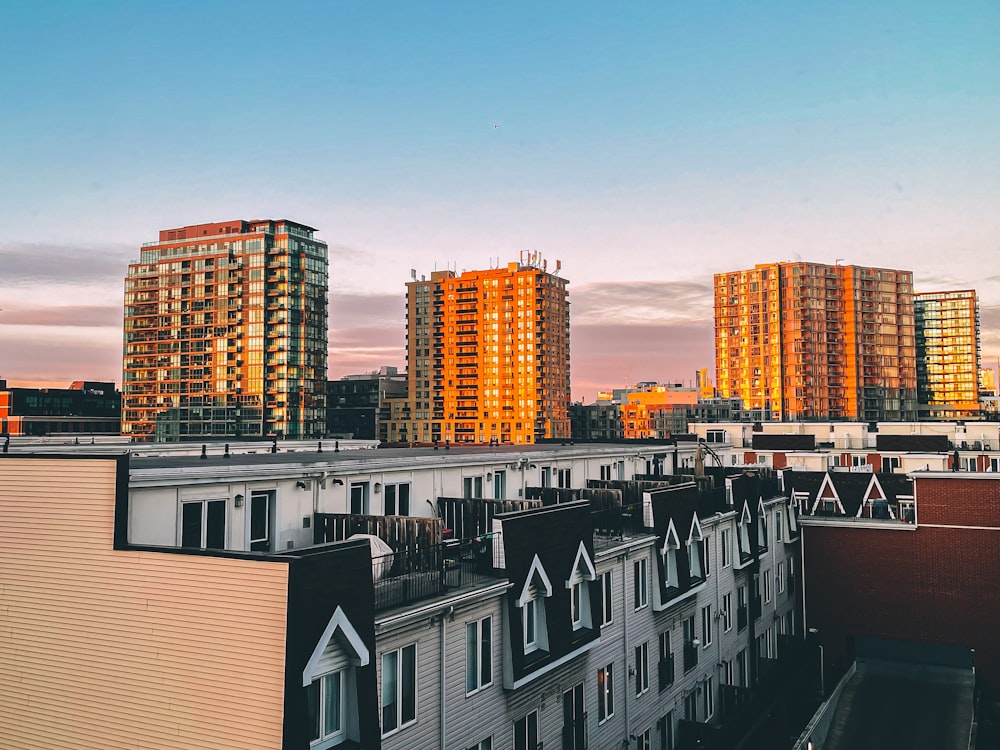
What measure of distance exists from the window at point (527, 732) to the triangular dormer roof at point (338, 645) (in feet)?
25.7

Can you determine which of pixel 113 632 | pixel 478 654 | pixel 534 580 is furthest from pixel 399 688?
pixel 113 632

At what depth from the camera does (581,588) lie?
21953 mm

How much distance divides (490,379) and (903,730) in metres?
162

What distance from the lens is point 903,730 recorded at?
33219 millimetres

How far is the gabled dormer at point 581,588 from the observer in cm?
2078

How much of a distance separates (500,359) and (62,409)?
335 feet

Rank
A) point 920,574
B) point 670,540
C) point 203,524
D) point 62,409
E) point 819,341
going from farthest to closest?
point 819,341
point 62,409
point 920,574
point 670,540
point 203,524

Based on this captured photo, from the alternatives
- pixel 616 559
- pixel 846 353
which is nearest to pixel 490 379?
pixel 846 353

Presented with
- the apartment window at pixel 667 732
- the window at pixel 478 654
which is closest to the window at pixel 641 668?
the apartment window at pixel 667 732

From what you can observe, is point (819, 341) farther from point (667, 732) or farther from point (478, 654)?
point (478, 654)

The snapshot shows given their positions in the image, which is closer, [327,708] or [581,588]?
[327,708]

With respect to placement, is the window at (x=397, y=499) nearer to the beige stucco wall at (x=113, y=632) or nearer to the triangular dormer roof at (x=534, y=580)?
the triangular dormer roof at (x=534, y=580)

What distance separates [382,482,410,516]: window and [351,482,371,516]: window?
682 mm

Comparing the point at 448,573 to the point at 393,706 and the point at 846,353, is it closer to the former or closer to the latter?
the point at 393,706
